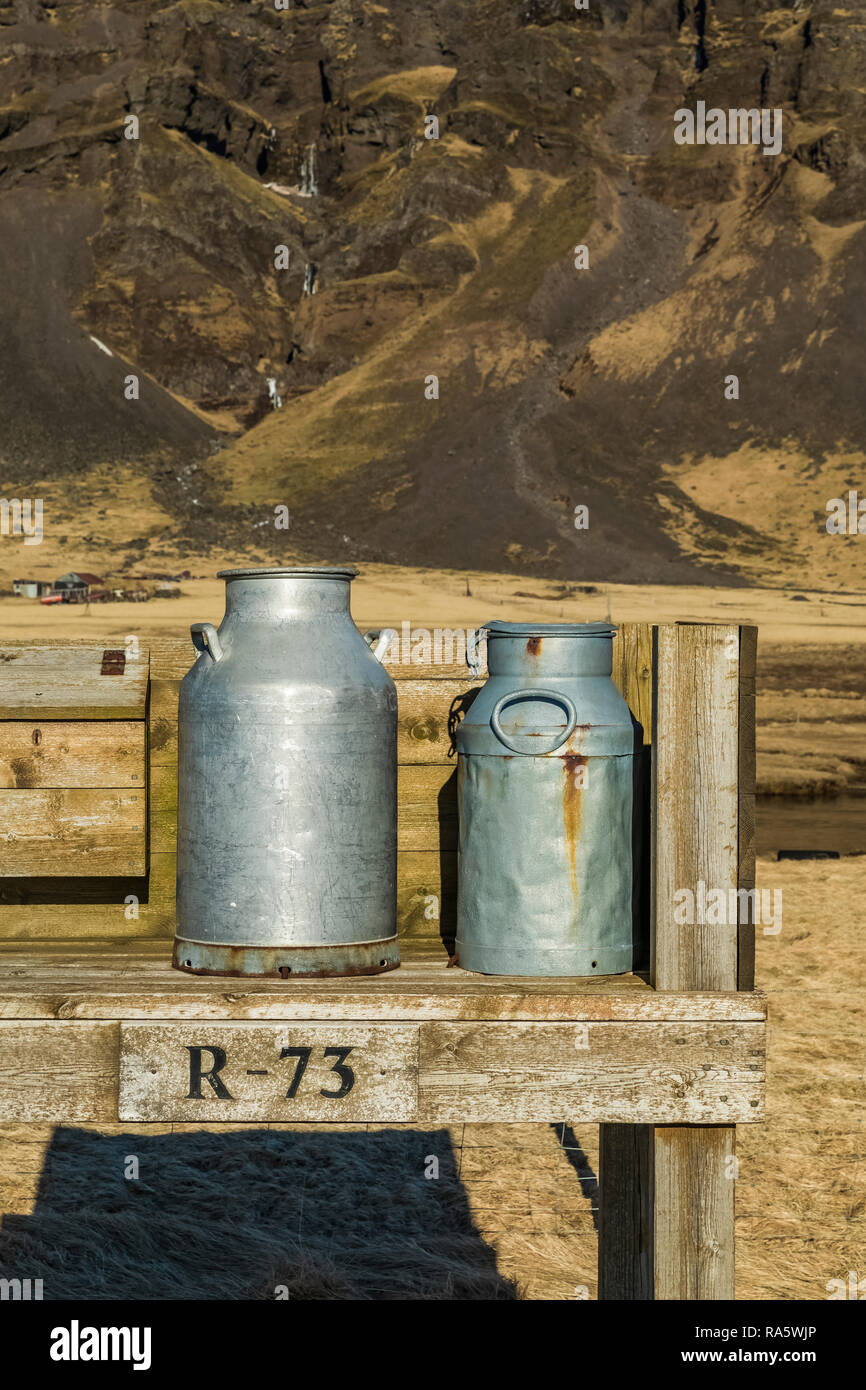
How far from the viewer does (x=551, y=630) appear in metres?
2.74

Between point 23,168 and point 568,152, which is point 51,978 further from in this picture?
point 23,168

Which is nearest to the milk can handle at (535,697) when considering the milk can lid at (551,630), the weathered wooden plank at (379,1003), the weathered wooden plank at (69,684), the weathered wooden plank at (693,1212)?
the milk can lid at (551,630)

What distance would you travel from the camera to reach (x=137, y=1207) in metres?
4.91

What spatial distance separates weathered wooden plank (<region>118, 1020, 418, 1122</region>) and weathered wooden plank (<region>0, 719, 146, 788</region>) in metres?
0.72

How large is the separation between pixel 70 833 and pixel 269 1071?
2.69ft

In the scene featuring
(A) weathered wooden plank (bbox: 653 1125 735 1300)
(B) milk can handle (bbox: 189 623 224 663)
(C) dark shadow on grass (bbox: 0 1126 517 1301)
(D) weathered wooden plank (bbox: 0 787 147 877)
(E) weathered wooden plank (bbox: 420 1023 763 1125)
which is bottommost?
(C) dark shadow on grass (bbox: 0 1126 517 1301)

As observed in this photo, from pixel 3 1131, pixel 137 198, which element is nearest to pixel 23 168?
pixel 137 198

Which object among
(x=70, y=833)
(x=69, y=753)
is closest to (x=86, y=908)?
(x=70, y=833)

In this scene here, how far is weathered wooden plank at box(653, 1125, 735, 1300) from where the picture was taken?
2494 mm

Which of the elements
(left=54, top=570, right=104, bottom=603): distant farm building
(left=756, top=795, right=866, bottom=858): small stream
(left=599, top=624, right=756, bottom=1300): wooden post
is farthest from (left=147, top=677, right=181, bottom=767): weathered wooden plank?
(left=54, top=570, right=104, bottom=603): distant farm building

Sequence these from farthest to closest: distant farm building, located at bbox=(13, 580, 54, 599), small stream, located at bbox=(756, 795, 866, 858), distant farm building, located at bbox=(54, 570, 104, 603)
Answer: distant farm building, located at bbox=(13, 580, 54, 599)
distant farm building, located at bbox=(54, 570, 104, 603)
small stream, located at bbox=(756, 795, 866, 858)

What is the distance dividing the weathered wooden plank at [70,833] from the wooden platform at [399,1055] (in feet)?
1.85

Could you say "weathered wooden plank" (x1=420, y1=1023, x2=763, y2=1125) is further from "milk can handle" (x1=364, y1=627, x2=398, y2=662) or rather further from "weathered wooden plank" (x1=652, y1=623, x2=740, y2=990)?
"milk can handle" (x1=364, y1=627, x2=398, y2=662)
